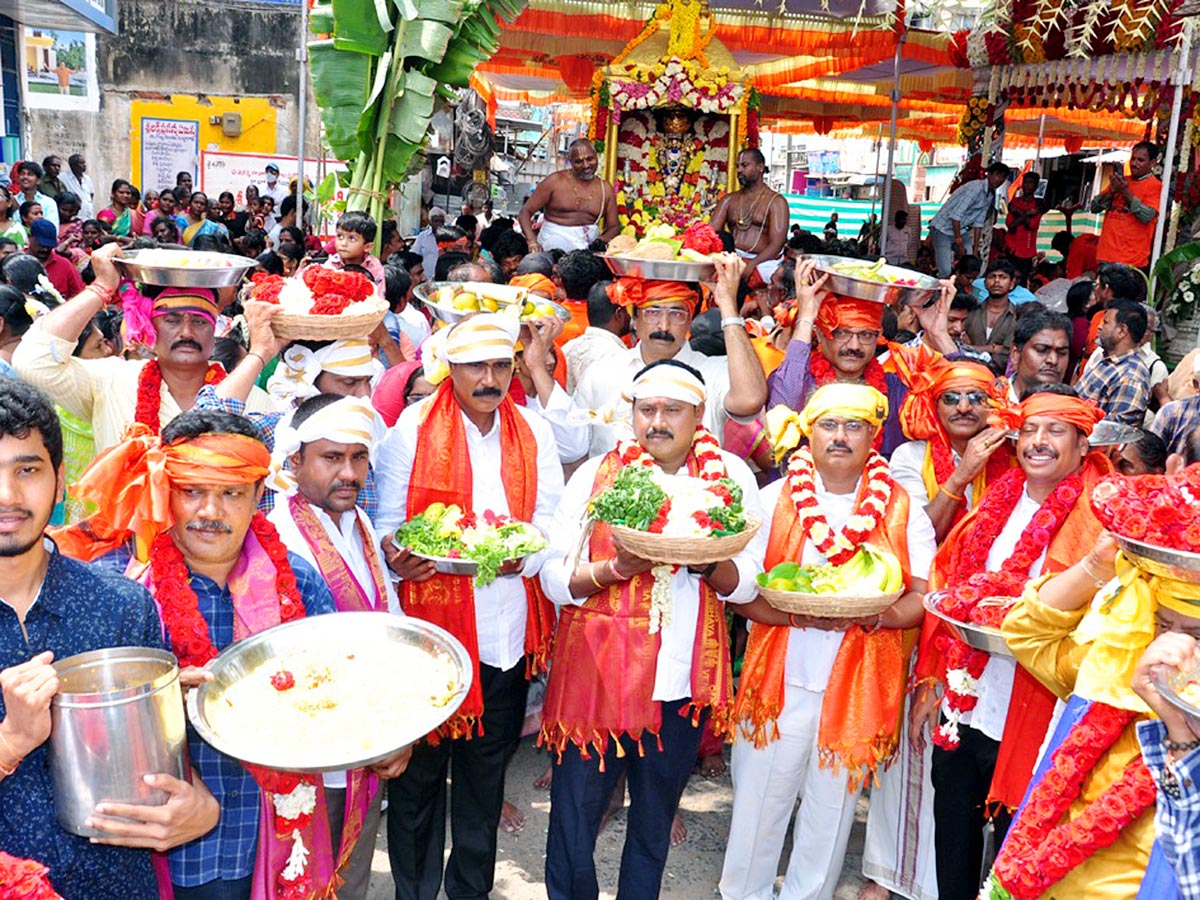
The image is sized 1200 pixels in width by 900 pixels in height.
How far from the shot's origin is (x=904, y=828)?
164 inches

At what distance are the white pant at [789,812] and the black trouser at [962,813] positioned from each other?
0.32m

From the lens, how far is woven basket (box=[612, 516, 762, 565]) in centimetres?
317

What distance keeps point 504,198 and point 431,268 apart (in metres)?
16.1

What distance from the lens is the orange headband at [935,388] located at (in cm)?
413

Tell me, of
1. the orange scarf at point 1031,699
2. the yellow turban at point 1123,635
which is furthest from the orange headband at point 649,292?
the yellow turban at point 1123,635

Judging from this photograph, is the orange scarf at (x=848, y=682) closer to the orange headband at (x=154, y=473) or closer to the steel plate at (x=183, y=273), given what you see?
the orange headband at (x=154, y=473)

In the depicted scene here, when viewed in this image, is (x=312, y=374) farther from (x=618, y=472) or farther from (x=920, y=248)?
(x=920, y=248)

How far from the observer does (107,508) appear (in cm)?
271

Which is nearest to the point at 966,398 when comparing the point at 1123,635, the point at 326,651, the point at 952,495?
the point at 952,495

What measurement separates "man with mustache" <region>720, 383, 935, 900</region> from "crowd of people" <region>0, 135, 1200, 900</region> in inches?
0.5

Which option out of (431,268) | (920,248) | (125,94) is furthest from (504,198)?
(431,268)

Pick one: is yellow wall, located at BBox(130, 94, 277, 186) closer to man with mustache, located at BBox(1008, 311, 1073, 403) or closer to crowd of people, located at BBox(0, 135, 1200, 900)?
crowd of people, located at BBox(0, 135, 1200, 900)

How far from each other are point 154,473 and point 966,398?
295cm

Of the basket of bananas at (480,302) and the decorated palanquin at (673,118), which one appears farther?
the decorated palanquin at (673,118)
